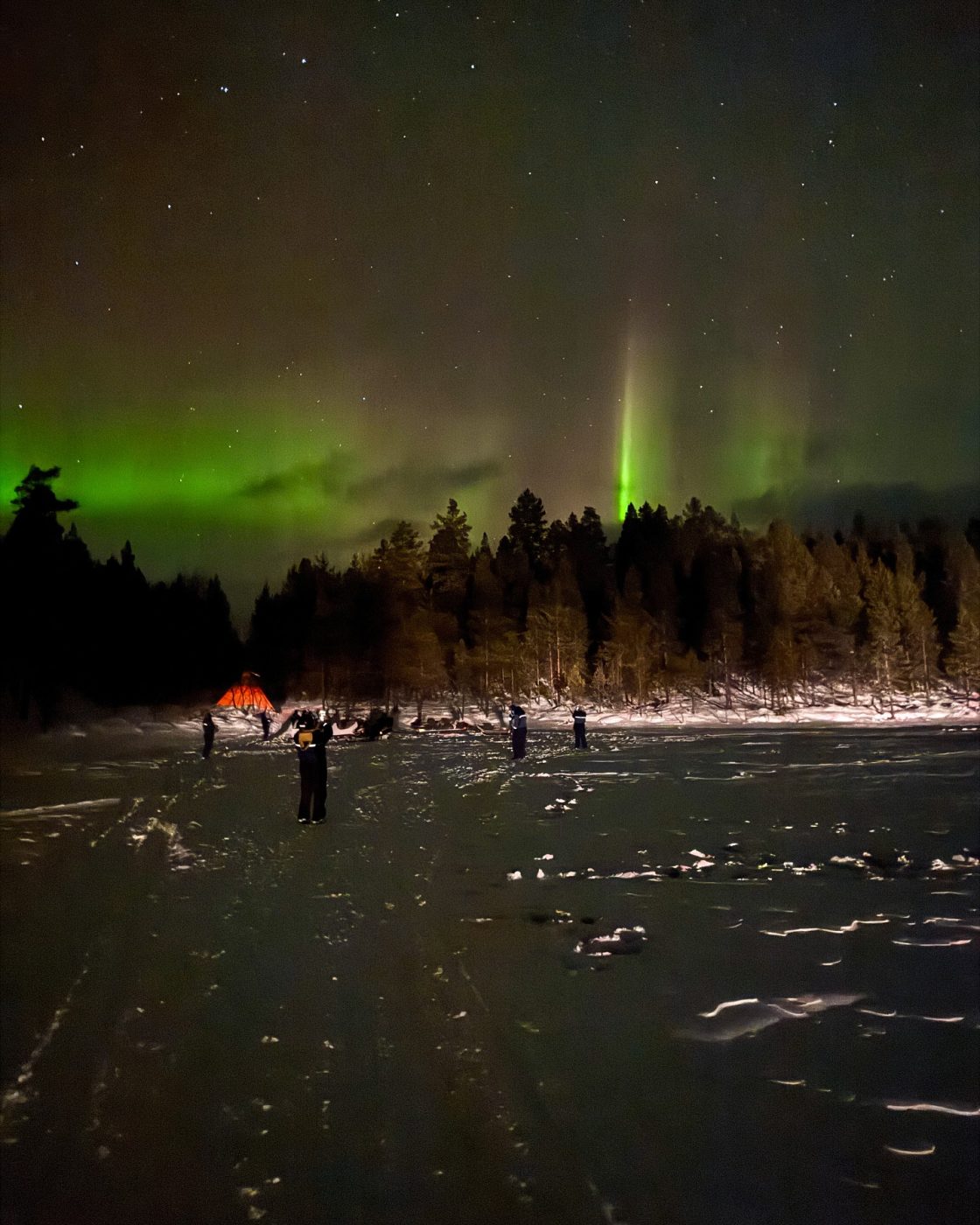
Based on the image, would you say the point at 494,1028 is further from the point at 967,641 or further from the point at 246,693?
the point at 967,641

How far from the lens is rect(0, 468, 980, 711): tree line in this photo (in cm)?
6212

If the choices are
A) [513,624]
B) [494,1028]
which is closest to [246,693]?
[494,1028]

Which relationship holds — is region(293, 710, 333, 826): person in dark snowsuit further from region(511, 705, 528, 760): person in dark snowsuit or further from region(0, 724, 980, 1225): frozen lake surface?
region(511, 705, 528, 760): person in dark snowsuit

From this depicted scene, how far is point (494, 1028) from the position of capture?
5.41 m

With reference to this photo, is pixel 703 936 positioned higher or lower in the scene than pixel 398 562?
lower

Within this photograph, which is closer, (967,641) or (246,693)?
(246,693)

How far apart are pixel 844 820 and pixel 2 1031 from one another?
470 inches

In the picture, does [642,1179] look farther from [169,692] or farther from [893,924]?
[169,692]

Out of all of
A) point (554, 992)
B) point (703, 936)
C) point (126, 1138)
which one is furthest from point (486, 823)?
point (126, 1138)

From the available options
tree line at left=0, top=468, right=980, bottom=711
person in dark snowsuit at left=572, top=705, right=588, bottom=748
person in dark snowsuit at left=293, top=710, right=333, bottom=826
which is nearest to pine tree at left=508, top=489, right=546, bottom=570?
tree line at left=0, top=468, right=980, bottom=711

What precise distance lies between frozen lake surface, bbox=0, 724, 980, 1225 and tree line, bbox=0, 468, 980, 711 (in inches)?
2033

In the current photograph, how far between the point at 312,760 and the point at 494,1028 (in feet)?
29.1

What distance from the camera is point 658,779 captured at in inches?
835

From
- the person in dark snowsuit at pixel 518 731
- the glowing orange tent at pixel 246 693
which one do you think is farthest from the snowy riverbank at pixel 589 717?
the glowing orange tent at pixel 246 693
